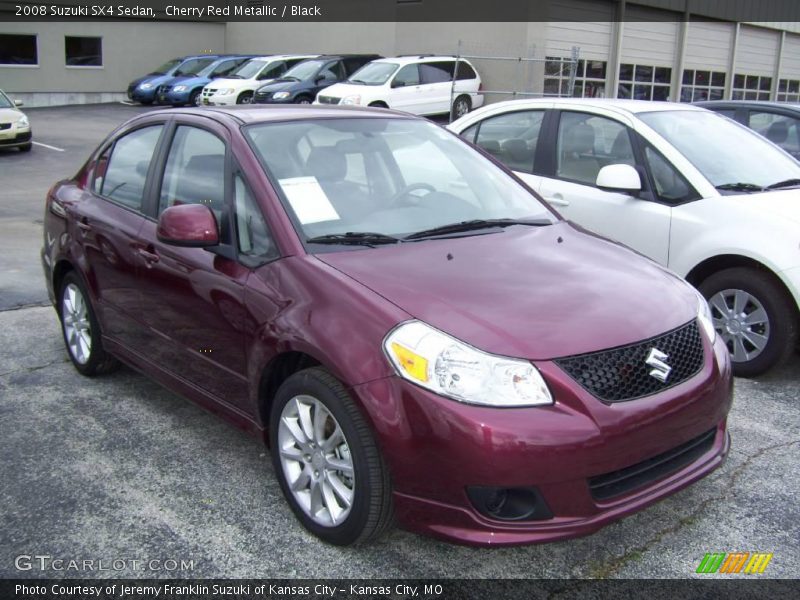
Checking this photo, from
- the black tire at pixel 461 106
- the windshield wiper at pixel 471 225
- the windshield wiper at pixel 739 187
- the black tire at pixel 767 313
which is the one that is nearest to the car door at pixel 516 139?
the windshield wiper at pixel 739 187

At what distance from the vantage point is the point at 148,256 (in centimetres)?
392

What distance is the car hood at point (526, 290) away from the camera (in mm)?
2773

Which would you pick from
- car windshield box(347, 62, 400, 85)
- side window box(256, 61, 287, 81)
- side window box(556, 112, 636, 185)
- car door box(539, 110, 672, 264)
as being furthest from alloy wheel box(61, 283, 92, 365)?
side window box(256, 61, 287, 81)

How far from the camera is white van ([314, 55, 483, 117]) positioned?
19.2 metres

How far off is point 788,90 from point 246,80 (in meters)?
20.8

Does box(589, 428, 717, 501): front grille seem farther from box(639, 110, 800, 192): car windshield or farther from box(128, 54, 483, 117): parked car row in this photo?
box(128, 54, 483, 117): parked car row

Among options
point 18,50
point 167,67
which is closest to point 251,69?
point 167,67

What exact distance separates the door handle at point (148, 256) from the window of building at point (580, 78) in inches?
735

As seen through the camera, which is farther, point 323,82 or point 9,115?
point 323,82

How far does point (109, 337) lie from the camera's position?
446 centimetres

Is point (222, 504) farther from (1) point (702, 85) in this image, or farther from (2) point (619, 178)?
(1) point (702, 85)

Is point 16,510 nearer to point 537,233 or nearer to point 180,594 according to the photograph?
point 180,594

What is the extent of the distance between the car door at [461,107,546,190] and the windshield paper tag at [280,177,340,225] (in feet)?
9.15

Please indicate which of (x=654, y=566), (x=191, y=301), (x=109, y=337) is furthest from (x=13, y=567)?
(x=654, y=566)
